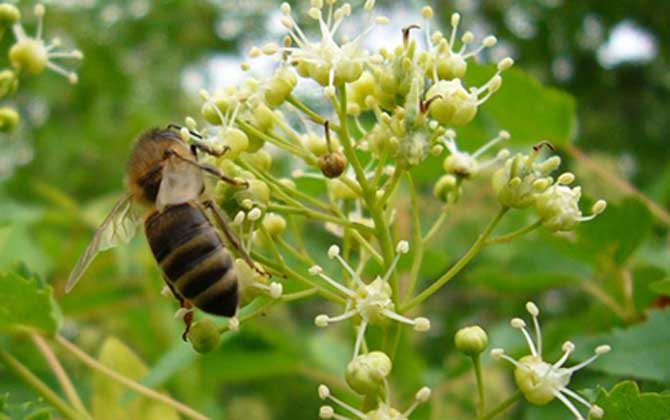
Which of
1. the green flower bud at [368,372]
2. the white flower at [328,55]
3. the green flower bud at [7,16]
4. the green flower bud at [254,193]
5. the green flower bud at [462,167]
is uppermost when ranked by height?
the green flower bud at [7,16]

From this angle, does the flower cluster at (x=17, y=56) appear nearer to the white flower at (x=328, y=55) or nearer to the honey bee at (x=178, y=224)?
the honey bee at (x=178, y=224)

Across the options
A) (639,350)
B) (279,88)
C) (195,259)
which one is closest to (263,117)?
(279,88)

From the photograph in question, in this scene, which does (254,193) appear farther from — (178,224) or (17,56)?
(17,56)

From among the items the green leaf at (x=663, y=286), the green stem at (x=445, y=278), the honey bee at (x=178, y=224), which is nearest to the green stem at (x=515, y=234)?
the green stem at (x=445, y=278)

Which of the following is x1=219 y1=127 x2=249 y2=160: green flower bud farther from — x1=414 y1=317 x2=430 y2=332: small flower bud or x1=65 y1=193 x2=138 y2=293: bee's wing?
x1=414 y1=317 x2=430 y2=332: small flower bud

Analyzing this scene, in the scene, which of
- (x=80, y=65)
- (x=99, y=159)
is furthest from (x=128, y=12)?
(x=99, y=159)

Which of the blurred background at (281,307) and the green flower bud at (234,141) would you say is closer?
the green flower bud at (234,141)

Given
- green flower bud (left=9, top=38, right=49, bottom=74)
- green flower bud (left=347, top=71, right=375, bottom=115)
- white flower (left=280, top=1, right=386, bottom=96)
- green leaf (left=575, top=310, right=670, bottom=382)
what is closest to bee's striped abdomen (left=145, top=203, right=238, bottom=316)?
white flower (left=280, top=1, right=386, bottom=96)
